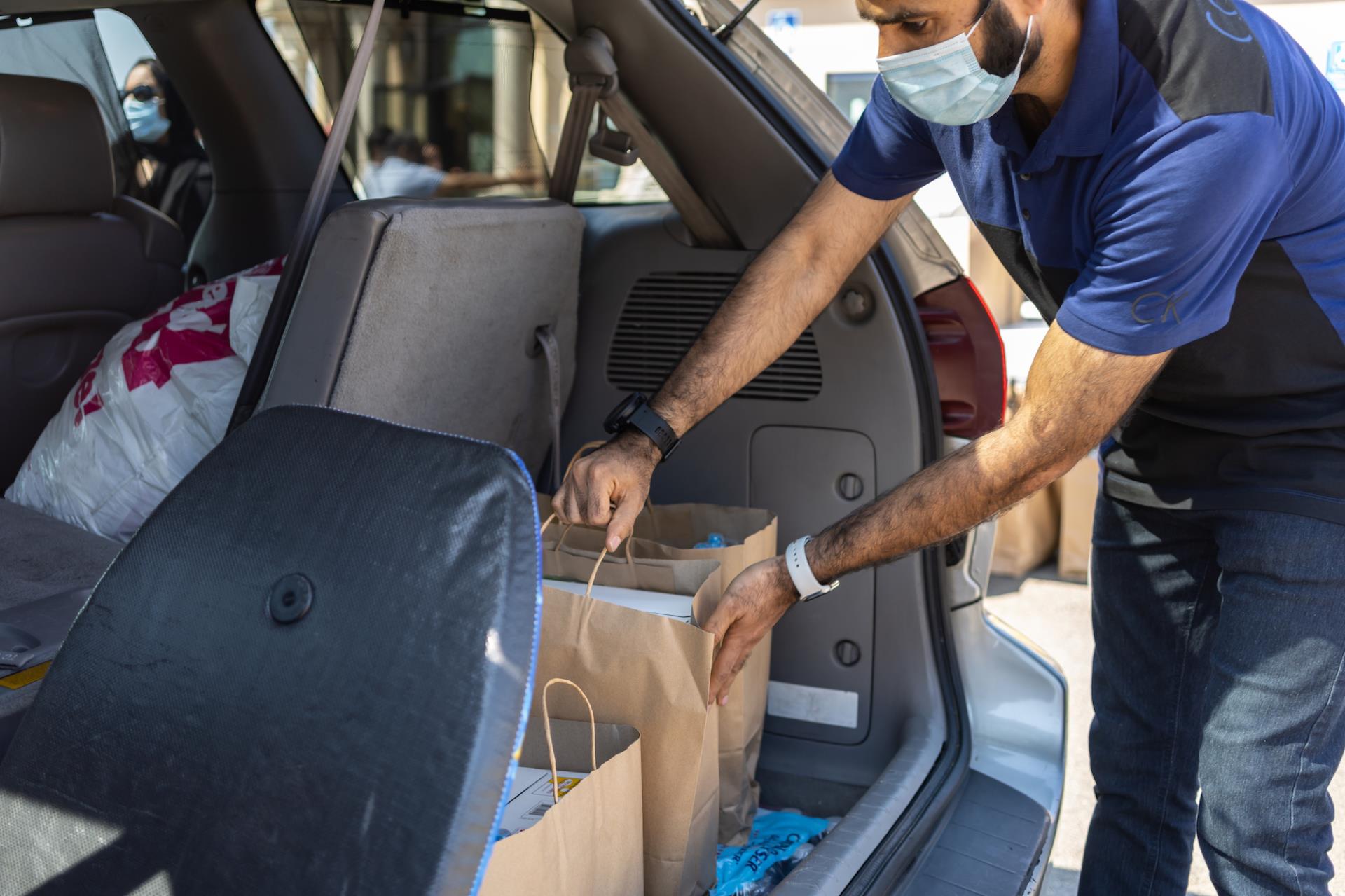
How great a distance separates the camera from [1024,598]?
12.7 ft

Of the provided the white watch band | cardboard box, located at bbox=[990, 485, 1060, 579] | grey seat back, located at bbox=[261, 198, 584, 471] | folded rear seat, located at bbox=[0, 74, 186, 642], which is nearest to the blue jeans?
the white watch band

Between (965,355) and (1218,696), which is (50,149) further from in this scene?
(1218,696)

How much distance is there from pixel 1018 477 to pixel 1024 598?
278 centimetres

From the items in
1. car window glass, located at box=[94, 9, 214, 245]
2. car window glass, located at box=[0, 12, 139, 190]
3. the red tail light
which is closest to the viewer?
the red tail light

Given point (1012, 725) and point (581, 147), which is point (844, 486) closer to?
point (1012, 725)

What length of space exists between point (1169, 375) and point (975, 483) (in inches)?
10.6

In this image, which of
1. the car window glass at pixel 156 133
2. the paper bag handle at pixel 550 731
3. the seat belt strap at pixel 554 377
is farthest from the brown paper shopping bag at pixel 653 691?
the car window glass at pixel 156 133

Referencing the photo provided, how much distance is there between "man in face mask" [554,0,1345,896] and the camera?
1130 mm

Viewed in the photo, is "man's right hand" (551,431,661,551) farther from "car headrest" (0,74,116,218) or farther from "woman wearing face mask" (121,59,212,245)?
"woman wearing face mask" (121,59,212,245)

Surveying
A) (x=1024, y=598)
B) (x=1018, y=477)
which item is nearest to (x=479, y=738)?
(x=1018, y=477)

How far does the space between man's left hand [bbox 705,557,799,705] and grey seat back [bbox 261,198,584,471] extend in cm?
50

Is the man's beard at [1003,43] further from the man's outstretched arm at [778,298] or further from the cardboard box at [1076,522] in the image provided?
the cardboard box at [1076,522]

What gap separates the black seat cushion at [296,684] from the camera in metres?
0.76

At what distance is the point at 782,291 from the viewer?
1559 millimetres
